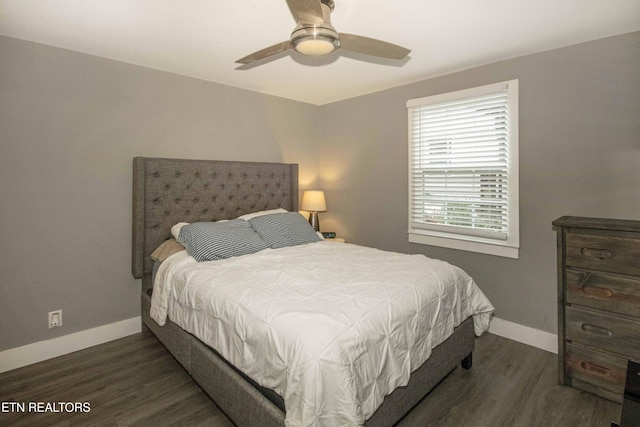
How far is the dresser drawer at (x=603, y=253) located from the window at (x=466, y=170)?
61 centimetres

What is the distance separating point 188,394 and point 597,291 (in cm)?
258

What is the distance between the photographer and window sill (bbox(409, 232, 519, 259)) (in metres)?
2.72

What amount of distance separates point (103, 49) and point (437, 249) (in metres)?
3.27

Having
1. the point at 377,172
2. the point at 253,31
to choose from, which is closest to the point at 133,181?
the point at 253,31

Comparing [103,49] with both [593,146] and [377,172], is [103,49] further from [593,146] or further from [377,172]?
[593,146]

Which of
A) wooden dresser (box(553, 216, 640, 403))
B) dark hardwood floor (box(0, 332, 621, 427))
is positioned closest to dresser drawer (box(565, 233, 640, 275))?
wooden dresser (box(553, 216, 640, 403))

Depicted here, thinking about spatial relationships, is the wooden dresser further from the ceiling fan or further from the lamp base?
the lamp base

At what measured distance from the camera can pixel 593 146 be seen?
2.30m

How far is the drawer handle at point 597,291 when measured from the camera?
6.37 ft

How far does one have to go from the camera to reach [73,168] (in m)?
2.47

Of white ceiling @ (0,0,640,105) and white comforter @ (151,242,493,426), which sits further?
white ceiling @ (0,0,640,105)

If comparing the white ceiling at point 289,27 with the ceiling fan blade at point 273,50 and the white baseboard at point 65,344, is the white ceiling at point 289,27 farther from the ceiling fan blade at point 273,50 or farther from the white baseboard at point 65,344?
the white baseboard at point 65,344

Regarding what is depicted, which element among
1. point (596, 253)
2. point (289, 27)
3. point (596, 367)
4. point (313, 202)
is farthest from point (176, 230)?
point (596, 367)

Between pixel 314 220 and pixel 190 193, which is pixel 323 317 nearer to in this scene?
pixel 190 193
